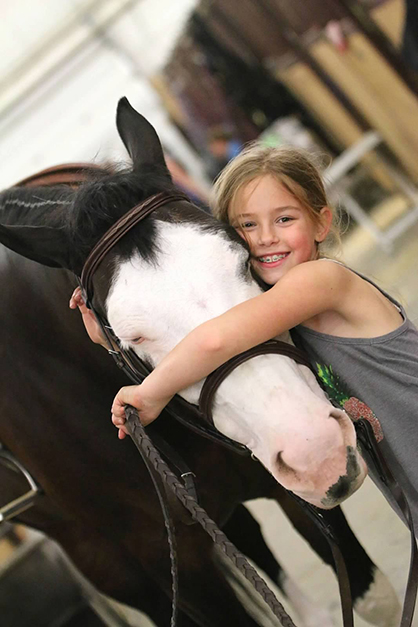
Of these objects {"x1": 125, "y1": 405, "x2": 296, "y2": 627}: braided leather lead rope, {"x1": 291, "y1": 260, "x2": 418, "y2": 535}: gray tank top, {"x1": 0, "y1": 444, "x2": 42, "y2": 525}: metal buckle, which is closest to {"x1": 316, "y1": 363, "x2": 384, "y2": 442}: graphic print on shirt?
{"x1": 291, "y1": 260, "x2": 418, "y2": 535}: gray tank top

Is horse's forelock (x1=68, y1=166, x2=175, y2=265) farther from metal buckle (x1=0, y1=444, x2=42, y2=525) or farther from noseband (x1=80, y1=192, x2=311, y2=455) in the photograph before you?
metal buckle (x1=0, y1=444, x2=42, y2=525)

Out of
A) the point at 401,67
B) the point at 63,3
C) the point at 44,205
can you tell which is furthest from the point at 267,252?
the point at 63,3

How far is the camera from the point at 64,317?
5.76 ft

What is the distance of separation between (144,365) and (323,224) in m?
0.49

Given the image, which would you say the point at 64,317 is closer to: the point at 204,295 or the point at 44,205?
the point at 44,205

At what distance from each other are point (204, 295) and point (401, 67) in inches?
180

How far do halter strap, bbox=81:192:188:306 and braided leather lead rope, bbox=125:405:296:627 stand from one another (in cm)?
28

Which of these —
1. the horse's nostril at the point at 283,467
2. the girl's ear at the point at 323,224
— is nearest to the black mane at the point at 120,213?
the girl's ear at the point at 323,224

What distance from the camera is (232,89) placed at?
6516mm

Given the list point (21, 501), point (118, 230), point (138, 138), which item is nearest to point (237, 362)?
point (118, 230)

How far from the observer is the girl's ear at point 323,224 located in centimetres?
146

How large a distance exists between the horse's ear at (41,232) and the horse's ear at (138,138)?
19 centimetres

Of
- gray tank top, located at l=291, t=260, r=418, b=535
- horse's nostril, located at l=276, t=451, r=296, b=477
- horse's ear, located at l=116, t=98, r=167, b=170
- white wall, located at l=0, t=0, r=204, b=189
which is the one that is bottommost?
gray tank top, located at l=291, t=260, r=418, b=535

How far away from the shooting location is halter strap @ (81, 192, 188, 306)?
132cm
